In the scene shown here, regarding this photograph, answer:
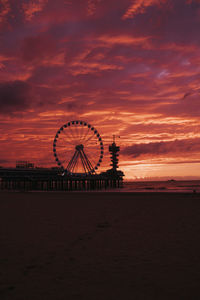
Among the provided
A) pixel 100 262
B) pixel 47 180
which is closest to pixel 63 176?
pixel 47 180

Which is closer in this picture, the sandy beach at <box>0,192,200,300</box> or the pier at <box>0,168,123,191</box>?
the sandy beach at <box>0,192,200,300</box>

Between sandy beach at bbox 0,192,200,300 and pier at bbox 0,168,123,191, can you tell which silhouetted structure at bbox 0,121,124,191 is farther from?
sandy beach at bbox 0,192,200,300

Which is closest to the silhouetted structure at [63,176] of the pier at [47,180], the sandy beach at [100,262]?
the pier at [47,180]

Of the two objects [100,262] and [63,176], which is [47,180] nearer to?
[63,176]

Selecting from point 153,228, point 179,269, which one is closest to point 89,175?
point 153,228

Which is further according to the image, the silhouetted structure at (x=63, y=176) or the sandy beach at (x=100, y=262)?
the silhouetted structure at (x=63, y=176)

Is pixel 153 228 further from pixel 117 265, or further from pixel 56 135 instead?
pixel 56 135

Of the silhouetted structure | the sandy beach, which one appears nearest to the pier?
the silhouetted structure

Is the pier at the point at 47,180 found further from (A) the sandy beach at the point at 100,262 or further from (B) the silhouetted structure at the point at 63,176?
(A) the sandy beach at the point at 100,262

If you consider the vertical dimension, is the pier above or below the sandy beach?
above

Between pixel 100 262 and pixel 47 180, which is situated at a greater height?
pixel 47 180

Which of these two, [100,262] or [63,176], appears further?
[63,176]

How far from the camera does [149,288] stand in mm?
5238

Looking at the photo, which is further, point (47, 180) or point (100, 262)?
point (47, 180)
